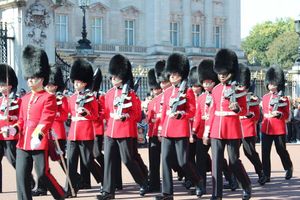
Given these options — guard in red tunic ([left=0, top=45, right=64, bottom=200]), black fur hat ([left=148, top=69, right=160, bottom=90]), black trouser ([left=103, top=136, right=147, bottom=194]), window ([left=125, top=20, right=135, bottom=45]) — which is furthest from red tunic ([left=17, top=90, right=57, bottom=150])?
window ([left=125, top=20, right=135, bottom=45])

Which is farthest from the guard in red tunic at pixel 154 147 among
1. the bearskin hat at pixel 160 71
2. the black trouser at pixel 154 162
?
the bearskin hat at pixel 160 71

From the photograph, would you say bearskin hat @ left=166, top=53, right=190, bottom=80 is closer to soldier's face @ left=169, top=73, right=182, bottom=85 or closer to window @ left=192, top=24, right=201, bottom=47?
soldier's face @ left=169, top=73, right=182, bottom=85

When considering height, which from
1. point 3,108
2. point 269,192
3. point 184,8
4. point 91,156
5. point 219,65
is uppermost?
point 184,8

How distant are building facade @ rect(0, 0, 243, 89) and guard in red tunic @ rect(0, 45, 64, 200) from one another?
2326cm

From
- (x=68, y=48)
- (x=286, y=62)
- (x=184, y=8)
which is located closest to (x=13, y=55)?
(x=68, y=48)

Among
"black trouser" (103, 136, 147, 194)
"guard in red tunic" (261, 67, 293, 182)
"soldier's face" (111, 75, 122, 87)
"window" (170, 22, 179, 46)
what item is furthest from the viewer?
"window" (170, 22, 179, 46)

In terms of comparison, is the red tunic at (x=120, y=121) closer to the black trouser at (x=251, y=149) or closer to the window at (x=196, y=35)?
the black trouser at (x=251, y=149)

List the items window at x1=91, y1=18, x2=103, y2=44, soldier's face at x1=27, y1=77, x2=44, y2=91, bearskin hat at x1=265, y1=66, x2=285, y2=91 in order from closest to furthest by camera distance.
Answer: soldier's face at x1=27, y1=77, x2=44, y2=91
bearskin hat at x1=265, y1=66, x2=285, y2=91
window at x1=91, y1=18, x2=103, y2=44

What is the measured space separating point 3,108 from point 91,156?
4.26 feet

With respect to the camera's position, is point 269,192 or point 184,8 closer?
point 269,192

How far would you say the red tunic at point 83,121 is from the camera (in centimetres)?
828

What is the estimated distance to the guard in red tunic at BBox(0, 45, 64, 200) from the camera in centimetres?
659

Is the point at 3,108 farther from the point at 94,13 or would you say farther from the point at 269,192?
the point at 94,13

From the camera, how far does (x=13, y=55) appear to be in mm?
12086
